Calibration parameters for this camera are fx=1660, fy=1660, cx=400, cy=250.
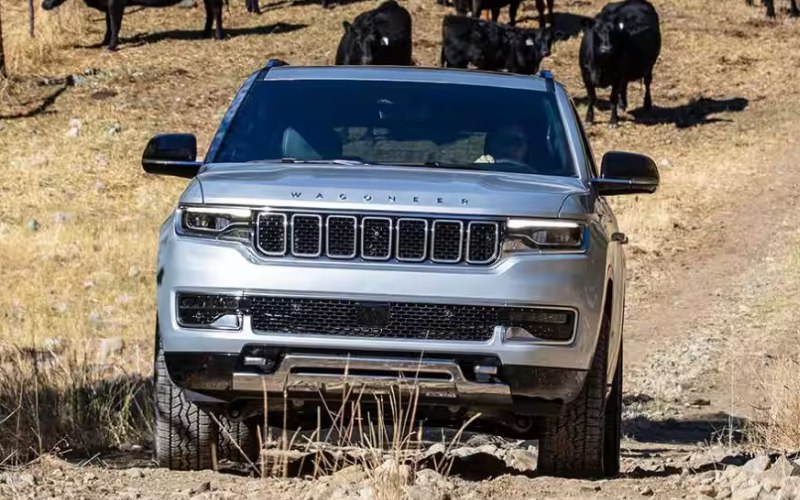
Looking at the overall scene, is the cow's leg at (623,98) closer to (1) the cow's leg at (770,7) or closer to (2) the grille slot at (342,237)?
(1) the cow's leg at (770,7)

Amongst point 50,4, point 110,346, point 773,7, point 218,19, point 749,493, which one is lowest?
point 50,4

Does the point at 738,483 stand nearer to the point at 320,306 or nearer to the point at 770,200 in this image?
the point at 320,306

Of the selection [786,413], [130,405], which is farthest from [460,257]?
[130,405]

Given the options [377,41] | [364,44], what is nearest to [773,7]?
[377,41]

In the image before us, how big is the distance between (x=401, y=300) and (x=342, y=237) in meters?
0.31

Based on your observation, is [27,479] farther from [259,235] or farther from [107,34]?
[107,34]

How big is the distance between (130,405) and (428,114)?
Result: 247 centimetres

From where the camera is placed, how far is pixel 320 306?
19.1 feet

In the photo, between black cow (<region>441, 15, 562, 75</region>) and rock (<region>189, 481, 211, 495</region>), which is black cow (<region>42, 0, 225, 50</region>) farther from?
rock (<region>189, 481, 211, 495</region>)

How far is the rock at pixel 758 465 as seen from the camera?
5.71 m

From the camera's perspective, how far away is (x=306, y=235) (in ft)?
19.3

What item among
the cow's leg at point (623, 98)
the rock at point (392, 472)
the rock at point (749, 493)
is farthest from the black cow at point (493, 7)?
the rock at point (392, 472)

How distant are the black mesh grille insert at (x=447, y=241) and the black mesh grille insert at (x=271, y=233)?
545 mm

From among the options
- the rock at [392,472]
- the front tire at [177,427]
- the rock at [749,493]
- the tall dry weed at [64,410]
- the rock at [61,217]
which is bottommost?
the rock at [61,217]
